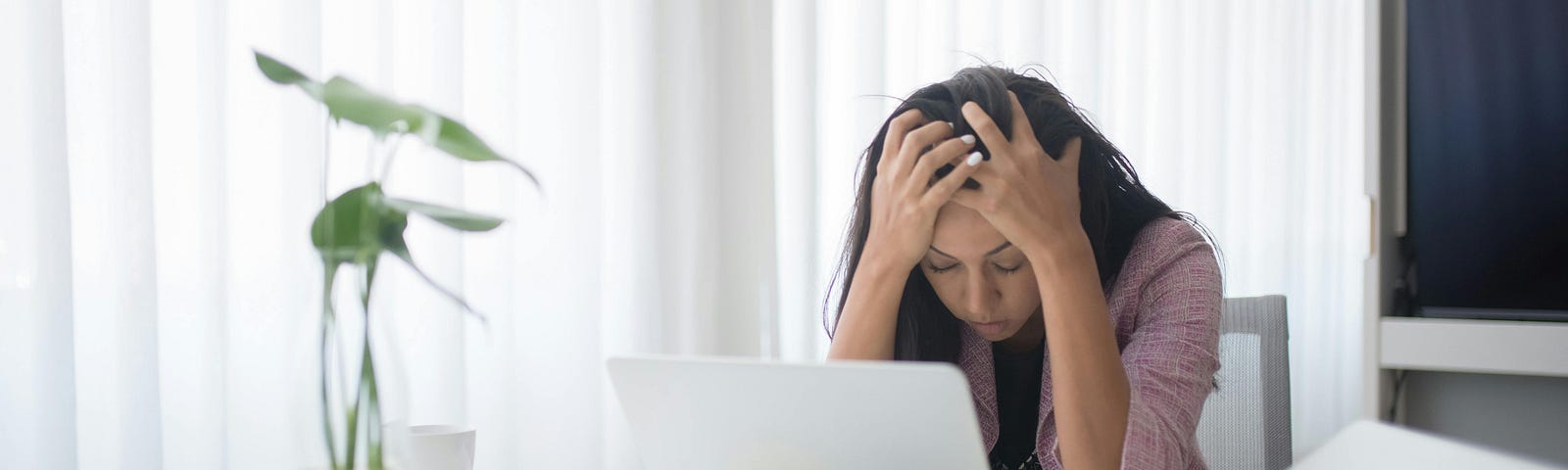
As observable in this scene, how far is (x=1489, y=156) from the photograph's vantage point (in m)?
1.55

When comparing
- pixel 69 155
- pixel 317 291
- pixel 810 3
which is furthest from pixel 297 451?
pixel 810 3

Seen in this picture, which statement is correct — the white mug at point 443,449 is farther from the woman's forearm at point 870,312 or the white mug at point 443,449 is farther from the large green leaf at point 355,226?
the woman's forearm at point 870,312

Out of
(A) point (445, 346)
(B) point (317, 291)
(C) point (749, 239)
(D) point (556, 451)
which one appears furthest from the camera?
(C) point (749, 239)

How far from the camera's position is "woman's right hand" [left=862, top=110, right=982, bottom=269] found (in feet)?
3.78

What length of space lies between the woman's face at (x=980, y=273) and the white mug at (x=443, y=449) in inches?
22.3

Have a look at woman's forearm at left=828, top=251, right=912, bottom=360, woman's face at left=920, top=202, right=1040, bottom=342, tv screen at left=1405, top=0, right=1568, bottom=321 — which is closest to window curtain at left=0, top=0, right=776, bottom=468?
woman's forearm at left=828, top=251, right=912, bottom=360

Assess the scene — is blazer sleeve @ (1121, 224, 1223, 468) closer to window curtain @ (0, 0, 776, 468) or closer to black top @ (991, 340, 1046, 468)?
black top @ (991, 340, 1046, 468)

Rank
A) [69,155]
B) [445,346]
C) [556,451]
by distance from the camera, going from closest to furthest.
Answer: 1. [69,155]
2. [445,346]
3. [556,451]

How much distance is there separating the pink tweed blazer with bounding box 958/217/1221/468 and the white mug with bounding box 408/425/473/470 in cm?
58

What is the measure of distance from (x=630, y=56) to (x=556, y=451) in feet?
2.36

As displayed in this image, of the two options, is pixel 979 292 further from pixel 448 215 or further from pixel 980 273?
pixel 448 215

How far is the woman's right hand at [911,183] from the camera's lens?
1.15m

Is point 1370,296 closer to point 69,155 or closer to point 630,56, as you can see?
point 630,56

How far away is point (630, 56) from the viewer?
2092 millimetres
